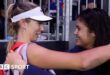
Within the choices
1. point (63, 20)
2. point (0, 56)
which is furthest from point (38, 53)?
point (63, 20)

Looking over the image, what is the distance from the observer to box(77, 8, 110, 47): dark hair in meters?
2.78

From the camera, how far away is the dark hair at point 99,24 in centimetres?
278

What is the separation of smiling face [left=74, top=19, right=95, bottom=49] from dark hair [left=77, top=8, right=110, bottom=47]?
0.12ft

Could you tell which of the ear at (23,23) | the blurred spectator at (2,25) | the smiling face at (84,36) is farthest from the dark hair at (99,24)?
the blurred spectator at (2,25)

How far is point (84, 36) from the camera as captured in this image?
9.57ft

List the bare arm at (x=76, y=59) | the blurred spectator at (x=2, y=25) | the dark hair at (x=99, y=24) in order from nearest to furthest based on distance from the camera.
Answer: the bare arm at (x=76, y=59) → the dark hair at (x=99, y=24) → the blurred spectator at (x=2, y=25)

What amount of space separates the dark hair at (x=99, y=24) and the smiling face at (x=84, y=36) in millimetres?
36

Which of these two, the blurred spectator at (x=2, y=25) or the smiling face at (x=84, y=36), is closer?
the smiling face at (x=84, y=36)

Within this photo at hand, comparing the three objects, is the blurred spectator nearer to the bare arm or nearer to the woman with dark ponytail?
the woman with dark ponytail

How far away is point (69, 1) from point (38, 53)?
4357 mm

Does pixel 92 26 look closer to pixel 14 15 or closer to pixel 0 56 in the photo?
pixel 14 15

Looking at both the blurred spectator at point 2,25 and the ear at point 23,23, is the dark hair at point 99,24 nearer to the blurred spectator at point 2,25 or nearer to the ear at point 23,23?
the ear at point 23,23

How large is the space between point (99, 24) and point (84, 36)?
0.17 metres

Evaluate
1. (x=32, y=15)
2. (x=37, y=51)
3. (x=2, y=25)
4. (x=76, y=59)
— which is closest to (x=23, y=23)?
(x=32, y=15)
